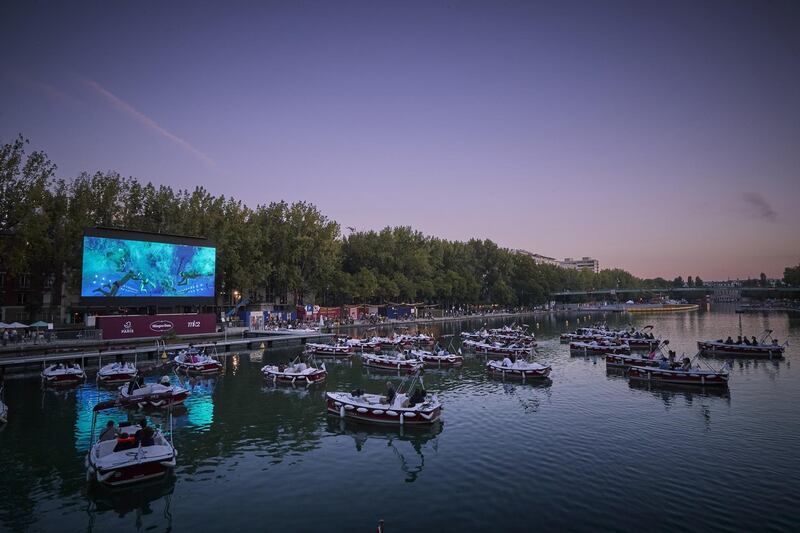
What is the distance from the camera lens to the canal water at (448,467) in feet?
54.1

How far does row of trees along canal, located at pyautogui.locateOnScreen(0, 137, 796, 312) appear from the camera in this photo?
181 feet

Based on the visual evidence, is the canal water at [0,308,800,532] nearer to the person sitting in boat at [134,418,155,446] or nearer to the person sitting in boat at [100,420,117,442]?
the person sitting in boat at [100,420,117,442]

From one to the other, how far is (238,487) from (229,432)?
8.45 m

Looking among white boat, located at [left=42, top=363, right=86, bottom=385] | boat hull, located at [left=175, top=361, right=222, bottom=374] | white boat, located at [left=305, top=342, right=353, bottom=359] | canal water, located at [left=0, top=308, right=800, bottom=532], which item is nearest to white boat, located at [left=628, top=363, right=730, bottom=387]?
canal water, located at [left=0, top=308, right=800, bottom=532]

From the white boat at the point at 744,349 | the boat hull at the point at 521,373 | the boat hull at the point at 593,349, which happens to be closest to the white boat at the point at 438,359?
the boat hull at the point at 521,373

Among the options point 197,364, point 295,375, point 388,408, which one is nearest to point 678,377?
point 388,408

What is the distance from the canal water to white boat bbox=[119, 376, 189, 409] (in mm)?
1390

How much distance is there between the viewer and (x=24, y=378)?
44.1 metres

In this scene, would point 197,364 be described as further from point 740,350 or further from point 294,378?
point 740,350

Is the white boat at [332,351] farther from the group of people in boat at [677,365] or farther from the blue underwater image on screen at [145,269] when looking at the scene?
the group of people in boat at [677,365]

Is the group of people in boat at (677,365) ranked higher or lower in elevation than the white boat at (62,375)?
higher

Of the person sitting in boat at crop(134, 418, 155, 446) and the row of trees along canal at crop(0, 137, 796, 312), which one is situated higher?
the row of trees along canal at crop(0, 137, 796, 312)

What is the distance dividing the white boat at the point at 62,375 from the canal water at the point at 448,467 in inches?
147

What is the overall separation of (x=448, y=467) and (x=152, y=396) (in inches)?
865
